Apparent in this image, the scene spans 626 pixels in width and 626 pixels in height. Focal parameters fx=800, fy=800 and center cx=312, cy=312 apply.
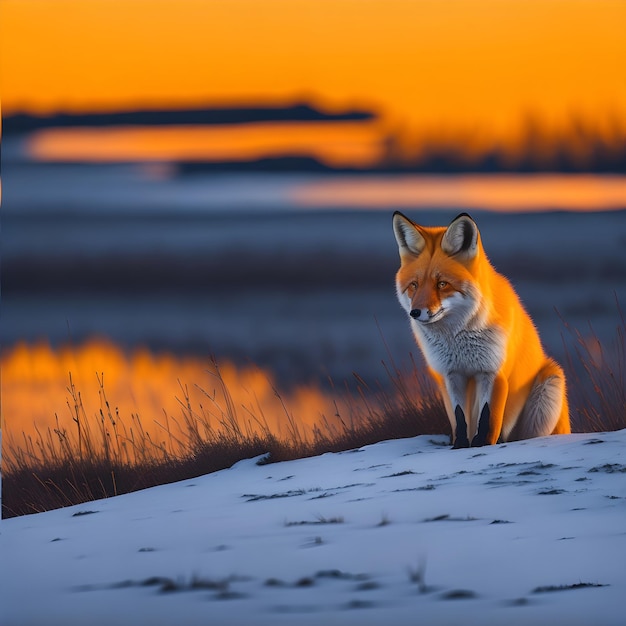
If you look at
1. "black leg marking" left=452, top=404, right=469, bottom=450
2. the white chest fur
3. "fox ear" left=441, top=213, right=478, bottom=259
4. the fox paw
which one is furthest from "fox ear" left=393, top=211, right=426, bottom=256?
the fox paw

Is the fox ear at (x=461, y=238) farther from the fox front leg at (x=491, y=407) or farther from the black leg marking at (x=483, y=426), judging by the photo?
the black leg marking at (x=483, y=426)

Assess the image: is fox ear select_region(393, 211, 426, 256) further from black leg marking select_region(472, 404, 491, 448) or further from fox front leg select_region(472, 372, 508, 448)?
black leg marking select_region(472, 404, 491, 448)

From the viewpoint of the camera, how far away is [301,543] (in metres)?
3.54

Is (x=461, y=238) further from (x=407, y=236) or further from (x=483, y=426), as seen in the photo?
(x=483, y=426)

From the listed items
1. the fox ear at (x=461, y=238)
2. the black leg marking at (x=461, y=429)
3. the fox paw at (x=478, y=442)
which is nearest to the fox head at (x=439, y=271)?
the fox ear at (x=461, y=238)

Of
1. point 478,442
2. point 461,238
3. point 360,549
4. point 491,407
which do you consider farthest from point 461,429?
point 360,549

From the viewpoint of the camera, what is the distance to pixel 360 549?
11.4 ft

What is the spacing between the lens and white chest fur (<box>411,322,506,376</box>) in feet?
15.5

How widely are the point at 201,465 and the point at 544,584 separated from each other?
306 cm

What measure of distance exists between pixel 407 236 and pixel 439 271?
0.33 m

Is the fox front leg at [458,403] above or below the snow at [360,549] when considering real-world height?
above

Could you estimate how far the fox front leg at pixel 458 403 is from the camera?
4.84 meters

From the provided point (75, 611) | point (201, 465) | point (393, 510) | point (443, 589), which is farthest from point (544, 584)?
point (201, 465)

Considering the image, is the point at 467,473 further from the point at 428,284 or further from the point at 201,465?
the point at 201,465
